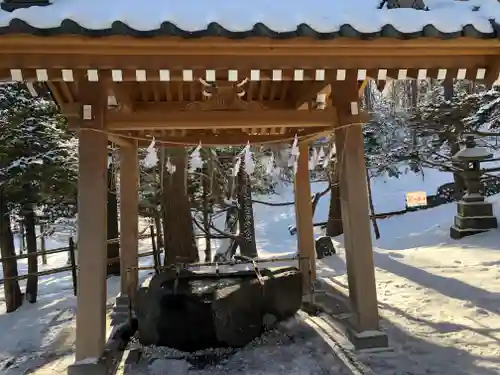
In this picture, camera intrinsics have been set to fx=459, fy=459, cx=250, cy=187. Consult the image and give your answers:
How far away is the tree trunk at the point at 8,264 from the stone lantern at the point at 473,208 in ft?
34.2

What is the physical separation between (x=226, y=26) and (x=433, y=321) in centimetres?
455

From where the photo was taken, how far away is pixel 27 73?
11.9 ft

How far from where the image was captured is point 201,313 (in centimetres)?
484

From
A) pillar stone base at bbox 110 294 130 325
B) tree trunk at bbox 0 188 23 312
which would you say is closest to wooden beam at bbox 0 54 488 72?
pillar stone base at bbox 110 294 130 325

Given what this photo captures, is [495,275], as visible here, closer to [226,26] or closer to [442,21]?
[442,21]

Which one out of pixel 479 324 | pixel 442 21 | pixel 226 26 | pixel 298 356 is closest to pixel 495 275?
pixel 479 324

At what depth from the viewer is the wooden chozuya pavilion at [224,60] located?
327 cm

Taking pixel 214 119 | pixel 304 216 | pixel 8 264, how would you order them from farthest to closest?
pixel 8 264 → pixel 304 216 → pixel 214 119

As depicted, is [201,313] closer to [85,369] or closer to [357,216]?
[85,369]

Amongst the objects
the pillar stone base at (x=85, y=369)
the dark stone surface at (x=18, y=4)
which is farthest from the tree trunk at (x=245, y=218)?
the dark stone surface at (x=18, y=4)

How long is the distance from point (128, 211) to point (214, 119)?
8.24 feet

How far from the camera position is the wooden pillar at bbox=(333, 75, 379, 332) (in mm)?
4594

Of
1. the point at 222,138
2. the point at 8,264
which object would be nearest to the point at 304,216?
the point at 222,138

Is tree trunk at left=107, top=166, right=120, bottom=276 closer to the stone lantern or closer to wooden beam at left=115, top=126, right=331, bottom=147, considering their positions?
wooden beam at left=115, top=126, right=331, bottom=147
